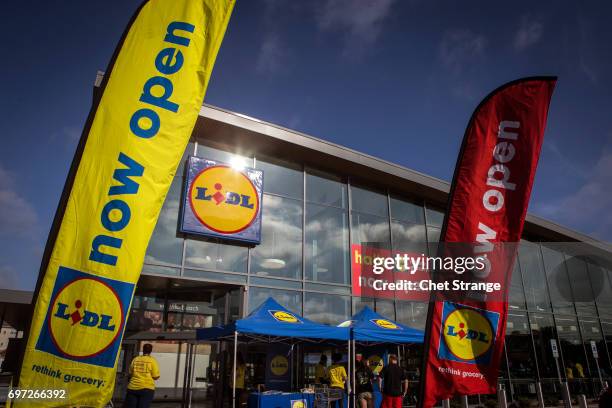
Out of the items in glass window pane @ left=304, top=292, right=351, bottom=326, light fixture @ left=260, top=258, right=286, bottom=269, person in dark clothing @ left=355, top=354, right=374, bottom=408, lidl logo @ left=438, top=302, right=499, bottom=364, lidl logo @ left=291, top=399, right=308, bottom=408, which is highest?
light fixture @ left=260, top=258, right=286, bottom=269

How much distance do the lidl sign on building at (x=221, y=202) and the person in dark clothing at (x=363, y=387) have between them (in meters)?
4.87

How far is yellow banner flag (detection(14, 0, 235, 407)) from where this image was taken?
404 cm

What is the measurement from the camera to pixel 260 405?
8.68 metres

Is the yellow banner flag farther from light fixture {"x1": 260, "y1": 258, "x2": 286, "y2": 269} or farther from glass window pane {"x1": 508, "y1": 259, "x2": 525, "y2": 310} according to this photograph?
glass window pane {"x1": 508, "y1": 259, "x2": 525, "y2": 310}

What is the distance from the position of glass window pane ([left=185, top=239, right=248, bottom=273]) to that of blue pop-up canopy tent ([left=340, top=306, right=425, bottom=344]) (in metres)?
3.81

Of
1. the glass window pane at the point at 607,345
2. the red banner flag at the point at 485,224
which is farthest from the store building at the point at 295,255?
the red banner flag at the point at 485,224

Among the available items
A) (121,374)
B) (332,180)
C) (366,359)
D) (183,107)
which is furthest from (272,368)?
(183,107)

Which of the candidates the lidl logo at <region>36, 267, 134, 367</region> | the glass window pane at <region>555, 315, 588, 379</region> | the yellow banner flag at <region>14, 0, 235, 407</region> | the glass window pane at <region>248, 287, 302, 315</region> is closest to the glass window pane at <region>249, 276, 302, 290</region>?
the glass window pane at <region>248, 287, 302, 315</region>

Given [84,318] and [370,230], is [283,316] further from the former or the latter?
[370,230]

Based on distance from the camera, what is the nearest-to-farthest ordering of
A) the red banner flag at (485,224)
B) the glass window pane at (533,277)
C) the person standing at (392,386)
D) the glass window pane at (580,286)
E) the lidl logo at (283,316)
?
the red banner flag at (485,224) < the person standing at (392,386) < the lidl logo at (283,316) < the glass window pane at (533,277) < the glass window pane at (580,286)

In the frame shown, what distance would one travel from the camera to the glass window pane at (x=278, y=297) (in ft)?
42.1

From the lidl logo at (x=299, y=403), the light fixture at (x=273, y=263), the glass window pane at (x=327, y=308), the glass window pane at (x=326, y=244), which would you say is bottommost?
the lidl logo at (x=299, y=403)

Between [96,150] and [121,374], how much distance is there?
10.2m

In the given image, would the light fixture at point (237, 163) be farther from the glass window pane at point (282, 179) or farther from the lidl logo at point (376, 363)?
the lidl logo at point (376, 363)
